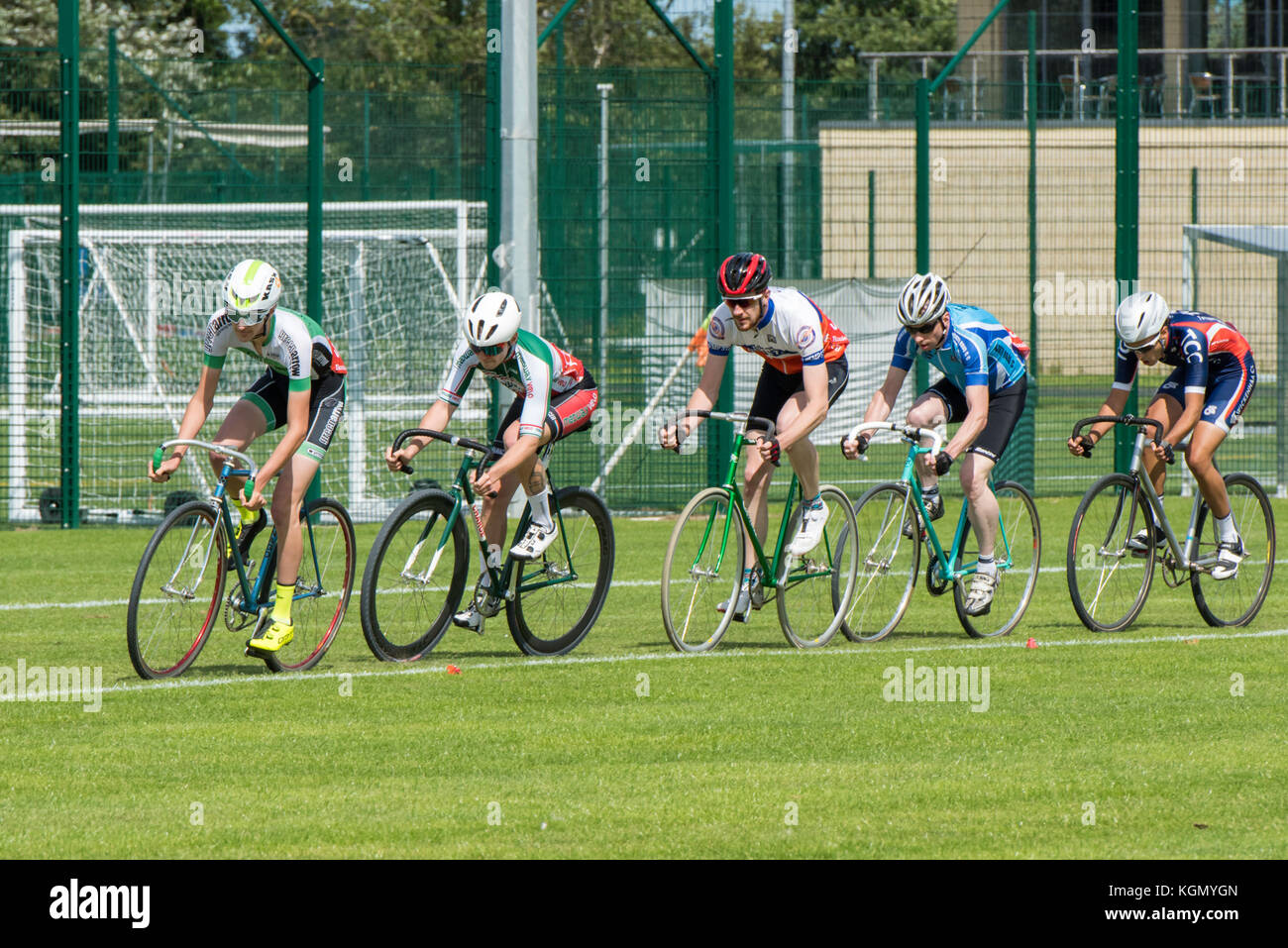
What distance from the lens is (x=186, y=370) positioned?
21359mm

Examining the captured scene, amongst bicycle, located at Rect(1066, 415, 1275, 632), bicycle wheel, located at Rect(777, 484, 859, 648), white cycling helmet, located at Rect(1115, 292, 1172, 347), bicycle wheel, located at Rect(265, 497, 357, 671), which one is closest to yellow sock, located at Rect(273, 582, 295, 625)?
bicycle wheel, located at Rect(265, 497, 357, 671)

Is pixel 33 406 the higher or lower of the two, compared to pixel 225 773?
higher

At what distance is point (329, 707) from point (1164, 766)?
3630 millimetres

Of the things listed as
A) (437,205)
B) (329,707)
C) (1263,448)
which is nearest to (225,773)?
(329,707)

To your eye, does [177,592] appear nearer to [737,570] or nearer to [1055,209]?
[737,570]

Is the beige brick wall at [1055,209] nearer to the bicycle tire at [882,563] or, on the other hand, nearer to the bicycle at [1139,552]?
the bicycle at [1139,552]

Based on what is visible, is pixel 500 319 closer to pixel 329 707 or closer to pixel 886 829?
pixel 329 707

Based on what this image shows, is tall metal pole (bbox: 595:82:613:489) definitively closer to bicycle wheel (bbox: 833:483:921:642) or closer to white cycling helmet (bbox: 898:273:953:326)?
bicycle wheel (bbox: 833:483:921:642)

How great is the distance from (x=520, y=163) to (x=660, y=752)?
891 cm

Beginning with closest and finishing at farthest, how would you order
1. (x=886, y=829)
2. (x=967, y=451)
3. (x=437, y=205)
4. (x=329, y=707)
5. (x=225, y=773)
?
(x=886, y=829) < (x=225, y=773) < (x=329, y=707) < (x=967, y=451) < (x=437, y=205)

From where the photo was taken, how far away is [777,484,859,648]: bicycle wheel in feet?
34.7

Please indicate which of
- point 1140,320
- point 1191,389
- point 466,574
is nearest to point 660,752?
point 466,574

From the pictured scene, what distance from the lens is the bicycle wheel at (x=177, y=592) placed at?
9039 mm

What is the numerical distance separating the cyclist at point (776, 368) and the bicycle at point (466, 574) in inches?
30.2
